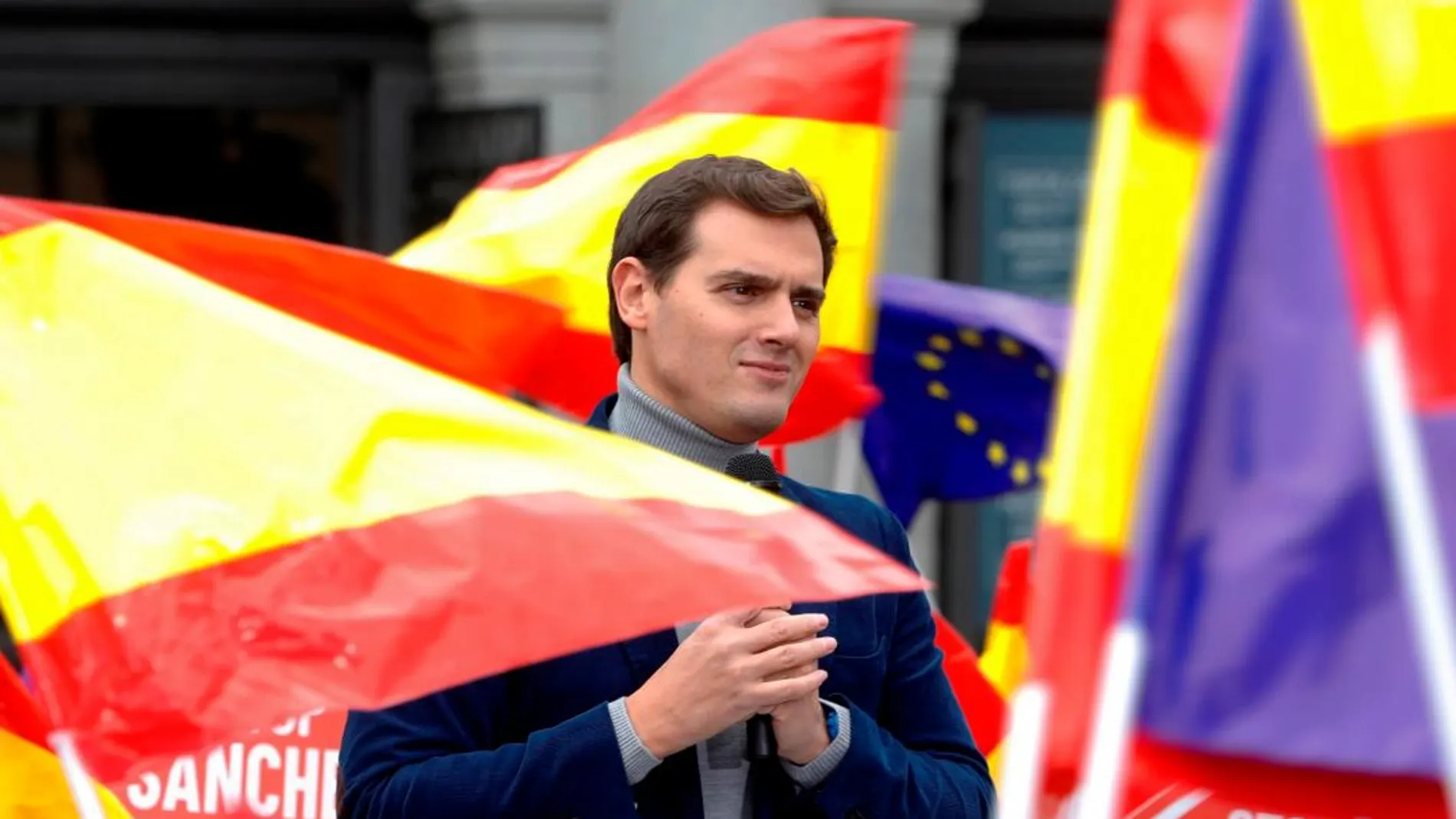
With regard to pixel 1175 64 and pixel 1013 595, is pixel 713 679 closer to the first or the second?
pixel 1175 64

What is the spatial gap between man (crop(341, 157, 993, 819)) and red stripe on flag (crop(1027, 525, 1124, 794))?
616 millimetres

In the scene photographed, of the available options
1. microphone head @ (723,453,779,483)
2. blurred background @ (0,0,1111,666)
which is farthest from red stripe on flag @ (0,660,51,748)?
blurred background @ (0,0,1111,666)

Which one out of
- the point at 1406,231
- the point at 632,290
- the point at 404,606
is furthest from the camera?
the point at 632,290

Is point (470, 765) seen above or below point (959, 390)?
above

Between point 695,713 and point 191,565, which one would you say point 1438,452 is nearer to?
point 695,713

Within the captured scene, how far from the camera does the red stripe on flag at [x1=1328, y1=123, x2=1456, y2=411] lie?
6.80 feet

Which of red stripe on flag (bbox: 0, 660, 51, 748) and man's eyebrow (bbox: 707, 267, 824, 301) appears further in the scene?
red stripe on flag (bbox: 0, 660, 51, 748)

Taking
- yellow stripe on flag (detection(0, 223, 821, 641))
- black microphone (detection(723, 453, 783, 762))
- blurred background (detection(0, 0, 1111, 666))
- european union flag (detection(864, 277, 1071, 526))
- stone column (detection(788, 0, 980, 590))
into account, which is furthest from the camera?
stone column (detection(788, 0, 980, 590))

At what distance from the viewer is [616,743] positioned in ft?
8.88

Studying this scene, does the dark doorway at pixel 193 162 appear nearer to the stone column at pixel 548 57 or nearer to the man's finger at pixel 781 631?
the stone column at pixel 548 57

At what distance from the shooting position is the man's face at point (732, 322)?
291 centimetres

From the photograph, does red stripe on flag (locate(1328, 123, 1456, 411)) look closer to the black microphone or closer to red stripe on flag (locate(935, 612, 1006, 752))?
the black microphone

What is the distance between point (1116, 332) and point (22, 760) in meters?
1.76

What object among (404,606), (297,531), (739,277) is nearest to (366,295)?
(739,277)
